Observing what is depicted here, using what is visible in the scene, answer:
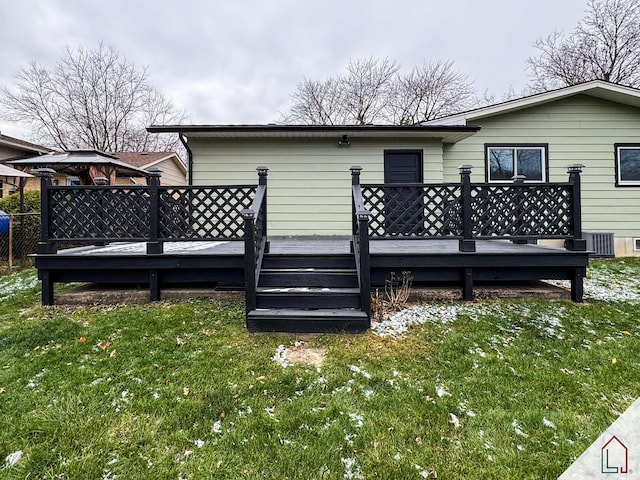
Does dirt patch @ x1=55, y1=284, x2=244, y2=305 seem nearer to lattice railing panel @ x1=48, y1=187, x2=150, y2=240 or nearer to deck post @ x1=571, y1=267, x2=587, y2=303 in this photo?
lattice railing panel @ x1=48, y1=187, x2=150, y2=240

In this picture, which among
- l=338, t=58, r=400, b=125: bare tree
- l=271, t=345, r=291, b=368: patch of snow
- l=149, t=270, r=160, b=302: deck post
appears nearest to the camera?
l=271, t=345, r=291, b=368: patch of snow

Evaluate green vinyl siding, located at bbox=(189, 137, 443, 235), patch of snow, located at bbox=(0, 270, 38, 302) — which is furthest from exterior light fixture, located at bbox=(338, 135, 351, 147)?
patch of snow, located at bbox=(0, 270, 38, 302)

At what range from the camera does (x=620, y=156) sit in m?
8.23

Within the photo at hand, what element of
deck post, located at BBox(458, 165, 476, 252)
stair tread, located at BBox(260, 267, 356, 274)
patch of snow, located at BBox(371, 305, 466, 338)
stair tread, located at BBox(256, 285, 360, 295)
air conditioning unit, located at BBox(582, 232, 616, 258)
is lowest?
patch of snow, located at BBox(371, 305, 466, 338)

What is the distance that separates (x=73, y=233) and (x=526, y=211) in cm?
609

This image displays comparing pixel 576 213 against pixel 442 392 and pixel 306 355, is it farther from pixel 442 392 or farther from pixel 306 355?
pixel 306 355

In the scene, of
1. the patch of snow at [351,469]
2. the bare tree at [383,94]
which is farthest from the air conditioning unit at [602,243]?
the bare tree at [383,94]

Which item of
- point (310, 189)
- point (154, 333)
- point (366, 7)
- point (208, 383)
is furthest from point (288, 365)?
point (366, 7)

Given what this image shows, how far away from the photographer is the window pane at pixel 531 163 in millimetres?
8195

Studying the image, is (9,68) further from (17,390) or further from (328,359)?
(328,359)

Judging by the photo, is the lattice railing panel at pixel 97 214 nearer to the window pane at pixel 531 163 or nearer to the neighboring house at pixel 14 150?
the window pane at pixel 531 163

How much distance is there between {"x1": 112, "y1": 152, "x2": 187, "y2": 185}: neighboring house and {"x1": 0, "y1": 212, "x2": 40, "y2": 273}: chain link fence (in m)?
6.91

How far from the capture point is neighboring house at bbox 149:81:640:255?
25.0 feet

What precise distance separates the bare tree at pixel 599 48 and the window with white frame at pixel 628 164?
10563 millimetres
